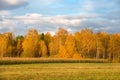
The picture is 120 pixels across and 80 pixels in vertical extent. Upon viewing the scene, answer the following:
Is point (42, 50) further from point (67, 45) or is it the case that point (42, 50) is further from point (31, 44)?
point (67, 45)

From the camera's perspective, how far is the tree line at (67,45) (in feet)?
373

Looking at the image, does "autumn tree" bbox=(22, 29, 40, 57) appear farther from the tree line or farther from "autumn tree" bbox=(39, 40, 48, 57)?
"autumn tree" bbox=(39, 40, 48, 57)

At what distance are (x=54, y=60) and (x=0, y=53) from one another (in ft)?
166

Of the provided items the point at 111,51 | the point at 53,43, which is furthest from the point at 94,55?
the point at 53,43

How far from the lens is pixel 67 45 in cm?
11062

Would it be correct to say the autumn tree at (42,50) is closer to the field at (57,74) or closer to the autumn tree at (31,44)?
the autumn tree at (31,44)

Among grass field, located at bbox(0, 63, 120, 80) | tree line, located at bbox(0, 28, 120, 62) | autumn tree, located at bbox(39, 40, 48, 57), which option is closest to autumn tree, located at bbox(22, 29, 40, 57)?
tree line, located at bbox(0, 28, 120, 62)

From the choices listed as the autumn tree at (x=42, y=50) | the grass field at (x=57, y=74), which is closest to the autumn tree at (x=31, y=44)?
the autumn tree at (x=42, y=50)

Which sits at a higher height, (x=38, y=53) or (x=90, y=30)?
(x=90, y=30)

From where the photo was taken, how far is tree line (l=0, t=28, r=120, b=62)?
373ft

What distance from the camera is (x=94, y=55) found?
12950 centimetres

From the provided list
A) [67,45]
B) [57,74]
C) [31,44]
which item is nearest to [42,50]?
[31,44]

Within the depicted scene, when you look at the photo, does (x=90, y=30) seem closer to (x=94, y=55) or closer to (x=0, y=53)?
(x=94, y=55)

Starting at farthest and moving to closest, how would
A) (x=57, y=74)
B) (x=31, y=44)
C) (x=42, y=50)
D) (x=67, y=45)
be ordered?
1. (x=42, y=50)
2. (x=31, y=44)
3. (x=67, y=45)
4. (x=57, y=74)
